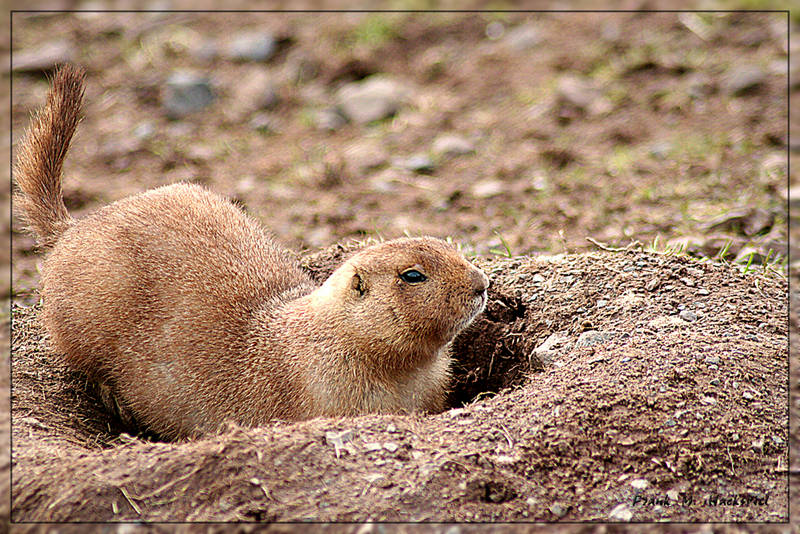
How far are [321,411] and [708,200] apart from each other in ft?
12.5

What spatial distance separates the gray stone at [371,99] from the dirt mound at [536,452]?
4793 mm

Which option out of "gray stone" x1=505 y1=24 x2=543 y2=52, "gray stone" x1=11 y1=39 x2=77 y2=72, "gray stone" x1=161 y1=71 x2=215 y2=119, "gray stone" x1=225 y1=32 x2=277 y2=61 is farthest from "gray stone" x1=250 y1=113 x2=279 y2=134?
"gray stone" x1=505 y1=24 x2=543 y2=52

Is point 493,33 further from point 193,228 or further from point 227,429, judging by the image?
point 227,429

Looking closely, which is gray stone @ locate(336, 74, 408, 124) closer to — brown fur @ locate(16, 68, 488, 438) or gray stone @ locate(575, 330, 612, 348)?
brown fur @ locate(16, 68, 488, 438)

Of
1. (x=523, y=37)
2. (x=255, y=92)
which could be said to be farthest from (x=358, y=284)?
(x=523, y=37)

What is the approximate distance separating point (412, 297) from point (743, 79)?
5645 mm

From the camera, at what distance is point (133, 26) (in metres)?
10.4

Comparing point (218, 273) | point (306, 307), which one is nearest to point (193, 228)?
point (218, 273)

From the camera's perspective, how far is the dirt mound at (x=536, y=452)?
328 cm

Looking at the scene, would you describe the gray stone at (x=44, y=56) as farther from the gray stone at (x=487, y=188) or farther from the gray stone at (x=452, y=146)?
the gray stone at (x=487, y=188)

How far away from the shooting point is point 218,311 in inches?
185

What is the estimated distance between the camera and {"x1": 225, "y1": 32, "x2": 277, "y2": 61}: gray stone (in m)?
9.76

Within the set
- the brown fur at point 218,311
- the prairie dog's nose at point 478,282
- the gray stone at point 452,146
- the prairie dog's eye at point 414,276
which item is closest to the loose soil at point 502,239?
the gray stone at point 452,146

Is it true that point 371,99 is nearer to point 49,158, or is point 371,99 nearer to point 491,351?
point 49,158
